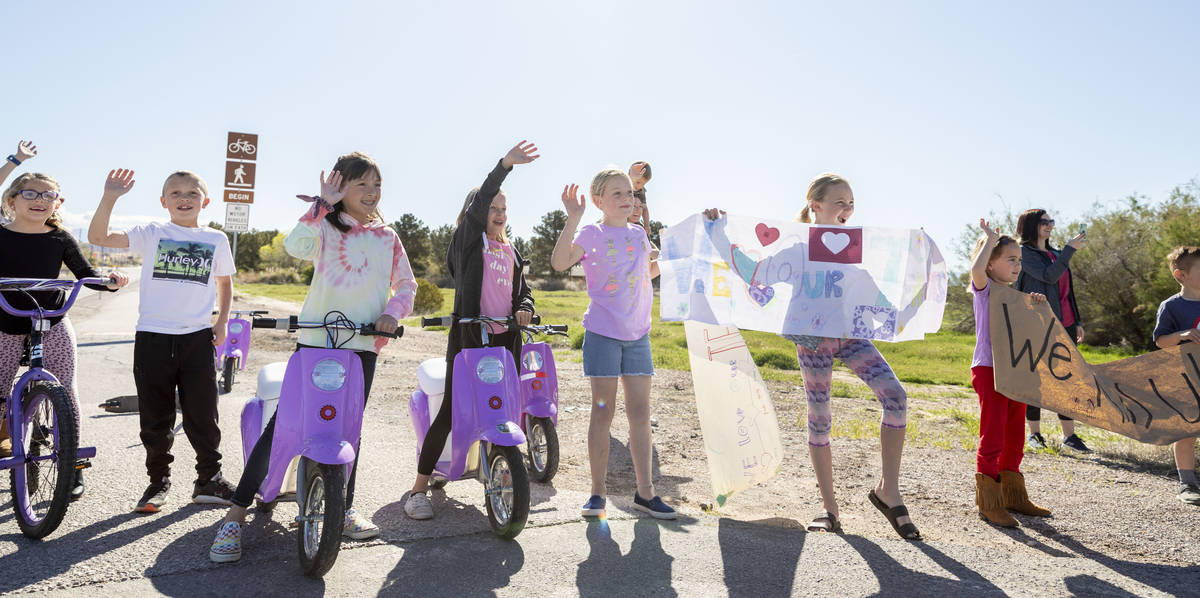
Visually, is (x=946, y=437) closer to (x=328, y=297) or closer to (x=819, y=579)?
(x=819, y=579)

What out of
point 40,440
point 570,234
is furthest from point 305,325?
point 40,440

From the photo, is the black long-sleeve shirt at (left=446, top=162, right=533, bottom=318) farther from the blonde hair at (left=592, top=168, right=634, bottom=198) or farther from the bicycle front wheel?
the bicycle front wheel

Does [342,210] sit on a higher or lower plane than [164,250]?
higher

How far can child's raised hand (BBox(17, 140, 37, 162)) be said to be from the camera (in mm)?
5047

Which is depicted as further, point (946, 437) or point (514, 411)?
point (946, 437)

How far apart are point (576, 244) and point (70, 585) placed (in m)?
2.93

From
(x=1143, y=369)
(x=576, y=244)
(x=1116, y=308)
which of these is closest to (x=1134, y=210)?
(x=1116, y=308)

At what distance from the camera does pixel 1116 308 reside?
80.3ft

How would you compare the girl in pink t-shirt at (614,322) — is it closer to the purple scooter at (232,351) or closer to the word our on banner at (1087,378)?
the word our on banner at (1087,378)

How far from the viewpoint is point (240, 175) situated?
13469mm

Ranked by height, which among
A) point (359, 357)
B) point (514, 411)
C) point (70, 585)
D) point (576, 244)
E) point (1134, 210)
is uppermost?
point (1134, 210)

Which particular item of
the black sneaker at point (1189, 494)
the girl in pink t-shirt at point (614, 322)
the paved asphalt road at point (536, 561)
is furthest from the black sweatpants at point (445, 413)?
the black sneaker at point (1189, 494)

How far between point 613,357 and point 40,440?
333 centimetres

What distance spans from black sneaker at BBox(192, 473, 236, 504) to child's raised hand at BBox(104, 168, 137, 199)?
69.6 inches
